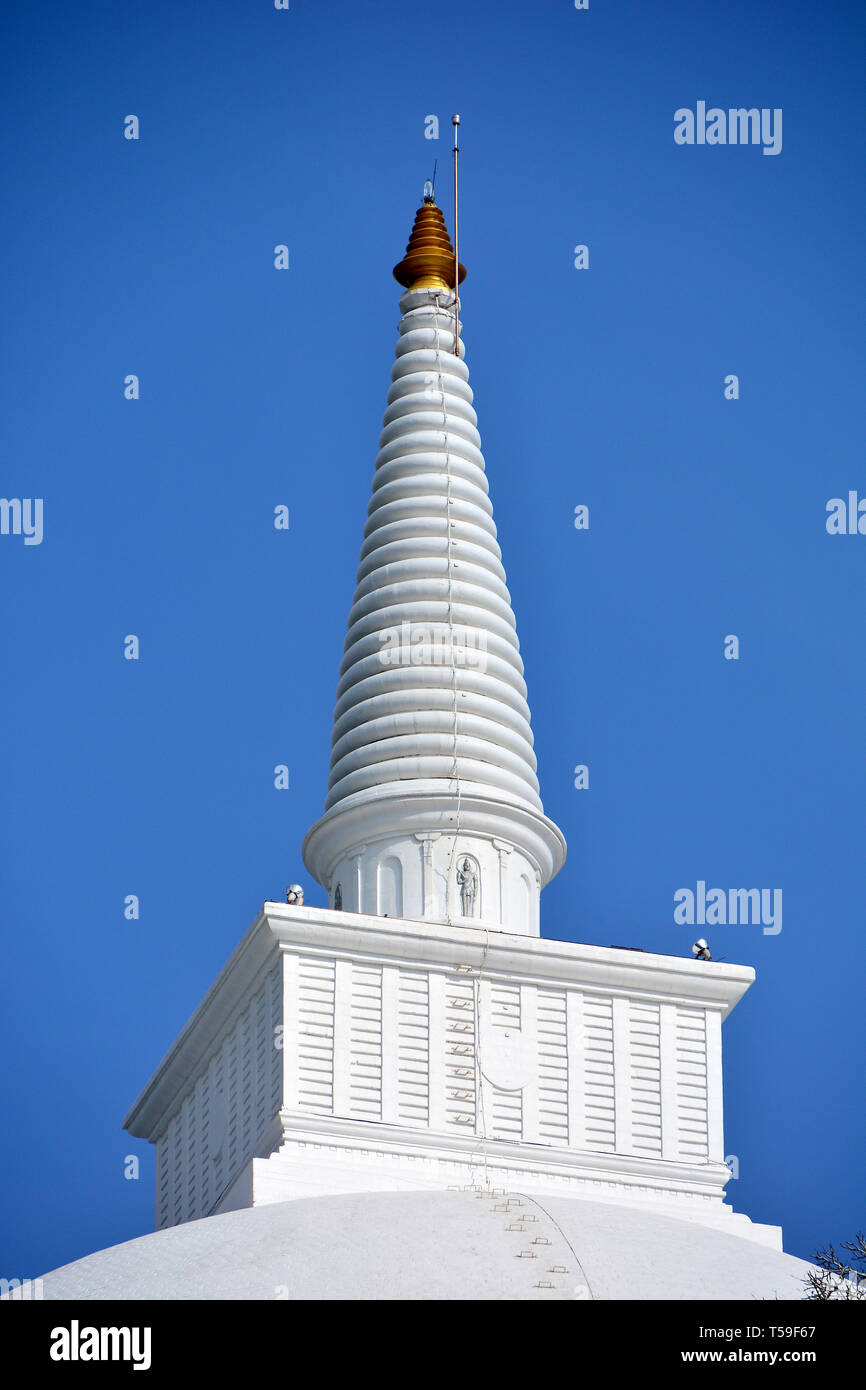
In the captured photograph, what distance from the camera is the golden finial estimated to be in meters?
52.7

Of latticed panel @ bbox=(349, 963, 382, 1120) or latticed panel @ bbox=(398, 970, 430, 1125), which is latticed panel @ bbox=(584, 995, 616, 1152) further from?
latticed panel @ bbox=(349, 963, 382, 1120)

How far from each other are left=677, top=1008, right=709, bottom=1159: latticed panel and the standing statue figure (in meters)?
4.04

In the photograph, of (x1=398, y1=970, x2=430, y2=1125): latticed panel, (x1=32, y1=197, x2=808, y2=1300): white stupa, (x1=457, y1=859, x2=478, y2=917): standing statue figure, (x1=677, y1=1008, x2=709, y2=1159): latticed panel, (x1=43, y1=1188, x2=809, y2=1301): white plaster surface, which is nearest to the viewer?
(x1=43, y1=1188, x2=809, y2=1301): white plaster surface

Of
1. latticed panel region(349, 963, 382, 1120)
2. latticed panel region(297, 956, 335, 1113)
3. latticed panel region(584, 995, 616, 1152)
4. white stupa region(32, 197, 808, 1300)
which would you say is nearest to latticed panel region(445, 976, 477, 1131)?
white stupa region(32, 197, 808, 1300)

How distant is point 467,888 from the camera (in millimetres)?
44625

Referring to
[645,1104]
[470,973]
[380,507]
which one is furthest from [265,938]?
[380,507]

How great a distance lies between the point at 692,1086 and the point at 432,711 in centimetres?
830

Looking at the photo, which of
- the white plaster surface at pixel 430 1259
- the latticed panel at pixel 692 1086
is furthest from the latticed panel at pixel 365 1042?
the latticed panel at pixel 692 1086

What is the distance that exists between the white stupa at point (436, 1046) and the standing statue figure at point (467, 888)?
0.16ft

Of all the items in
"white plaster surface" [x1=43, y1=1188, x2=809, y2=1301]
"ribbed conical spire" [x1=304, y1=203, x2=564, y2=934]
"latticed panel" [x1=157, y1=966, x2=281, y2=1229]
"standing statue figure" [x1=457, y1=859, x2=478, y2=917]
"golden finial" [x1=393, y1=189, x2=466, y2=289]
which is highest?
"golden finial" [x1=393, y1=189, x2=466, y2=289]

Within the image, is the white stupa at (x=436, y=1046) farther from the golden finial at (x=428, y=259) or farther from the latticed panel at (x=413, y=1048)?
the golden finial at (x=428, y=259)

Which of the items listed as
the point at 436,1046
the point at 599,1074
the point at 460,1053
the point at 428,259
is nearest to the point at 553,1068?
the point at 599,1074

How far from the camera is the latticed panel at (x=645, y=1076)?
42.6 meters
